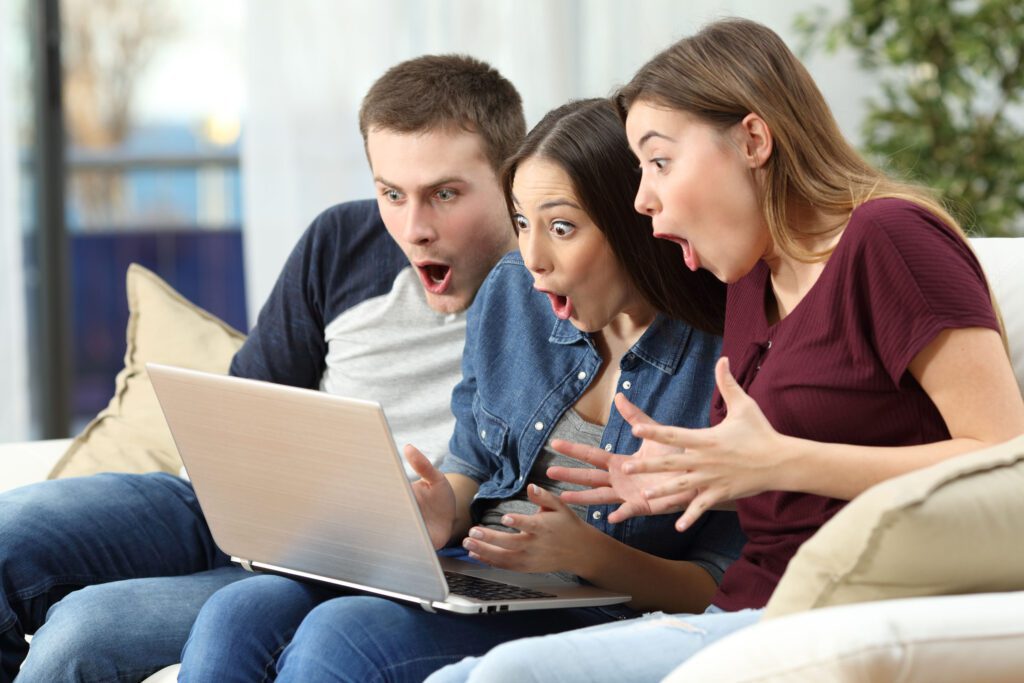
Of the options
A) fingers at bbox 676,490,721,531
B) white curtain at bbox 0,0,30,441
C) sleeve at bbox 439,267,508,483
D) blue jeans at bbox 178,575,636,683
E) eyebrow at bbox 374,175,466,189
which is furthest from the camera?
white curtain at bbox 0,0,30,441

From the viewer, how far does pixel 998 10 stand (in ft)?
10.4

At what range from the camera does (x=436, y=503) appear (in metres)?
1.53

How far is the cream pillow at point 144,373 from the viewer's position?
6.73 ft

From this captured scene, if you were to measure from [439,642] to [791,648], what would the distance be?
47 cm

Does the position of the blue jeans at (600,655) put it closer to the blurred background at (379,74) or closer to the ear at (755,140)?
the ear at (755,140)

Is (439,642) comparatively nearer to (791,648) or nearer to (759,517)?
(759,517)

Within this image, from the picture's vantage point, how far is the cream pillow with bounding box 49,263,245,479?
2053 mm

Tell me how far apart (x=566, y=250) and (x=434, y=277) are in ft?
1.25

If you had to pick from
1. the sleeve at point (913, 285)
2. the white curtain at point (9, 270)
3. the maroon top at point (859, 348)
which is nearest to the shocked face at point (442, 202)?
the maroon top at point (859, 348)

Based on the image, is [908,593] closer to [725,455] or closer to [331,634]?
[725,455]

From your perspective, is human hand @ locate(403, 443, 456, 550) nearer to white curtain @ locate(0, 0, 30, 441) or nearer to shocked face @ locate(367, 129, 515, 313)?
shocked face @ locate(367, 129, 515, 313)

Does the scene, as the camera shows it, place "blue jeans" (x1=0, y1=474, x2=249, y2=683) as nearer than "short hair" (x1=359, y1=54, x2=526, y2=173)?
Yes

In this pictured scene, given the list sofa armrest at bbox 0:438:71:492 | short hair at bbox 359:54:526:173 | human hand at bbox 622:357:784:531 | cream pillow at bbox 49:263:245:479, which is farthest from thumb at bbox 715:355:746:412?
sofa armrest at bbox 0:438:71:492

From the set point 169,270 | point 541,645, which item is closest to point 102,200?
point 169,270
